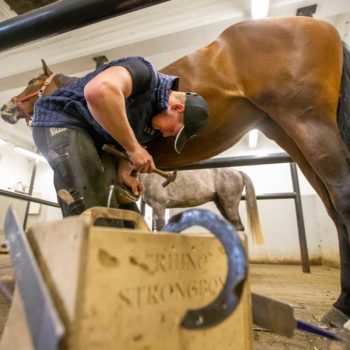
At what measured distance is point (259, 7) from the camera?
161cm

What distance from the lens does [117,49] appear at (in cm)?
205

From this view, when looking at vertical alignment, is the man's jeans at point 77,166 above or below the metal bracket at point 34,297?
above

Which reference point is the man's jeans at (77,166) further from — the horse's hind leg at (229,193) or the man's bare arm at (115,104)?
the horse's hind leg at (229,193)

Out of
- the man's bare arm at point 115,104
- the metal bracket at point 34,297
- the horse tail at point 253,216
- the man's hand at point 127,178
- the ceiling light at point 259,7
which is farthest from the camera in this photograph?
the horse tail at point 253,216

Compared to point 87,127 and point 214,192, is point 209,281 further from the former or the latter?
point 214,192

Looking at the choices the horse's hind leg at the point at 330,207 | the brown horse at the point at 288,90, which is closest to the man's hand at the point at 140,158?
the brown horse at the point at 288,90

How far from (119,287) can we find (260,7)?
1931mm

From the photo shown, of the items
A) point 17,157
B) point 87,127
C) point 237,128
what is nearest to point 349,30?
point 237,128

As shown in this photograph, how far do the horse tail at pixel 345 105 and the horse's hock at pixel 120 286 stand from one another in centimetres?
67

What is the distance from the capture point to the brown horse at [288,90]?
71 cm

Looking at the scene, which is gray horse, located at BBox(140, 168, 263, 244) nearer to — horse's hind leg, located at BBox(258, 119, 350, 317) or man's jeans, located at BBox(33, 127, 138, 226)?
horse's hind leg, located at BBox(258, 119, 350, 317)

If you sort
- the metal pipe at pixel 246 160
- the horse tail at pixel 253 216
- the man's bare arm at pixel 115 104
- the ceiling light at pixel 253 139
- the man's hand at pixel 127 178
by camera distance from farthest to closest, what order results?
1. the ceiling light at pixel 253 139
2. the horse tail at pixel 253 216
3. the metal pipe at pixel 246 160
4. the man's hand at pixel 127 178
5. the man's bare arm at pixel 115 104

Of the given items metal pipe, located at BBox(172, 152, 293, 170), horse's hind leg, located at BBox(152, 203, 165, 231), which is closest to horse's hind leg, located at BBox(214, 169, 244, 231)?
horse's hind leg, located at BBox(152, 203, 165, 231)

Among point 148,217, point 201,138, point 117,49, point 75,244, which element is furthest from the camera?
point 148,217
